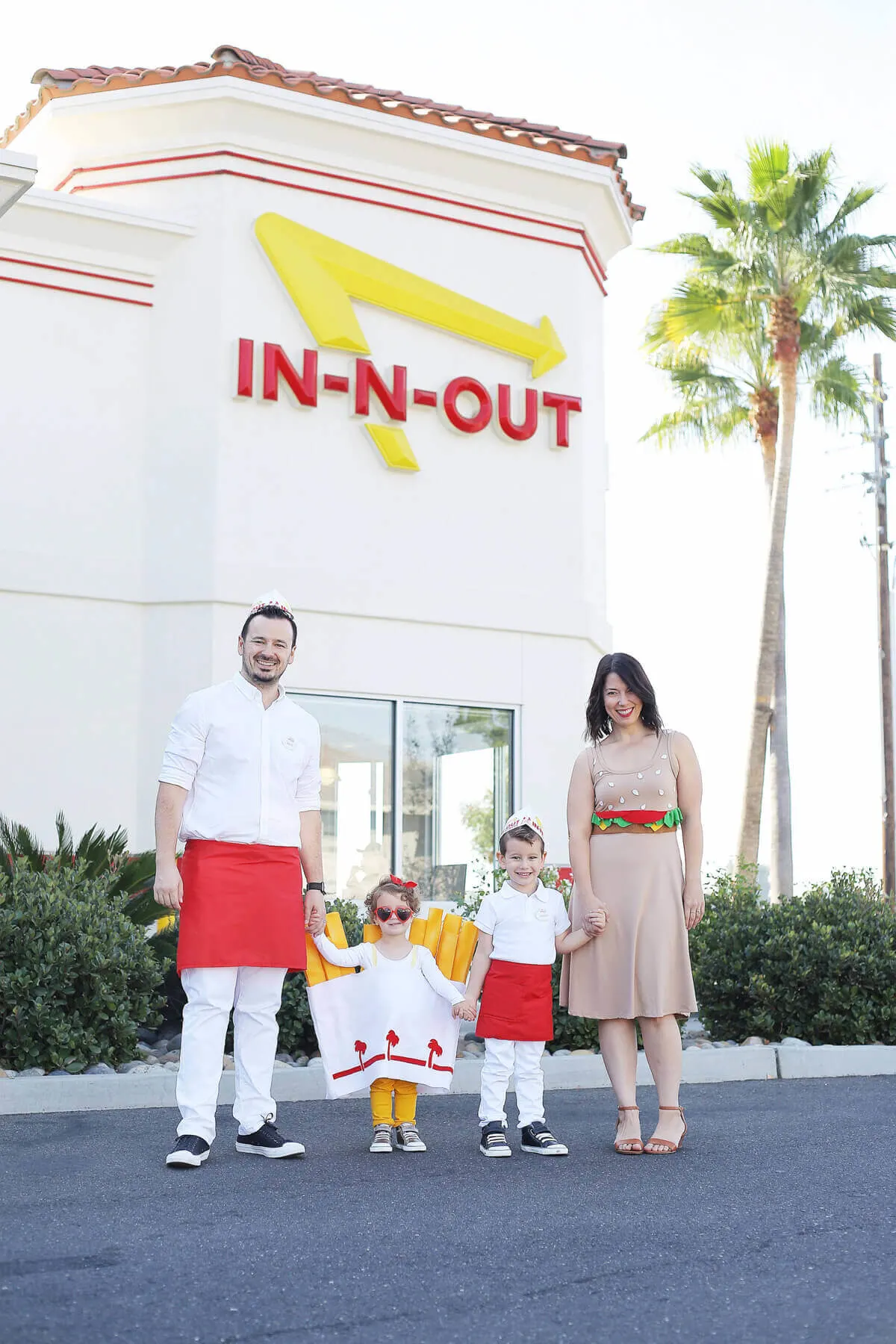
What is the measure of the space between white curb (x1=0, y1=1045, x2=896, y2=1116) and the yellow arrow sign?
711 centimetres

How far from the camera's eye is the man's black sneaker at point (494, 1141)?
558cm

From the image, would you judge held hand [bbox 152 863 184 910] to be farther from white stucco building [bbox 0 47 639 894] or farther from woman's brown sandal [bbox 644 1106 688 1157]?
white stucco building [bbox 0 47 639 894]

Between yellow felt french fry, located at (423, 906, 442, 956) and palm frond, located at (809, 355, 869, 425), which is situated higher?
palm frond, located at (809, 355, 869, 425)

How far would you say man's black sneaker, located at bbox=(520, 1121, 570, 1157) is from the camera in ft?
18.5

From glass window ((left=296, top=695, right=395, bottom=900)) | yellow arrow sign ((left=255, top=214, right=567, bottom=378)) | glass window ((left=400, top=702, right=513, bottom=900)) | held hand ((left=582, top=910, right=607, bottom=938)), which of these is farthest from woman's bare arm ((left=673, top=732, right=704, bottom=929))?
yellow arrow sign ((left=255, top=214, right=567, bottom=378))

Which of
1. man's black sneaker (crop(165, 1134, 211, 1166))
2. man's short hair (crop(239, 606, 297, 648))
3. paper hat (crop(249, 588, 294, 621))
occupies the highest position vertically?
paper hat (crop(249, 588, 294, 621))

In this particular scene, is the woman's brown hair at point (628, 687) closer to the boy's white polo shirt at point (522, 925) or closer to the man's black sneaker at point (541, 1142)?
the boy's white polo shirt at point (522, 925)

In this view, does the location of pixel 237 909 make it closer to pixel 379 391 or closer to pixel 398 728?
pixel 398 728

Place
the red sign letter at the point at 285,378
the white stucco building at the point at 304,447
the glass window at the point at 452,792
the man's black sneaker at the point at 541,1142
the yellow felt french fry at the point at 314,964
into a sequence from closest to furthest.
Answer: the man's black sneaker at the point at 541,1142, the yellow felt french fry at the point at 314,964, the white stucco building at the point at 304,447, the red sign letter at the point at 285,378, the glass window at the point at 452,792

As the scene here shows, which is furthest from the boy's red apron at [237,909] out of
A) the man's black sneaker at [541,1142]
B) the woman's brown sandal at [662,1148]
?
the woman's brown sandal at [662,1148]

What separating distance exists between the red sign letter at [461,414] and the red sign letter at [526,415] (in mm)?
121

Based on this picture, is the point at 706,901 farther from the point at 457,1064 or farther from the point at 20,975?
the point at 20,975

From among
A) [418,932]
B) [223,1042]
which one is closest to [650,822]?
[418,932]

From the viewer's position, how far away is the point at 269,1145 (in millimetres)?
5477
